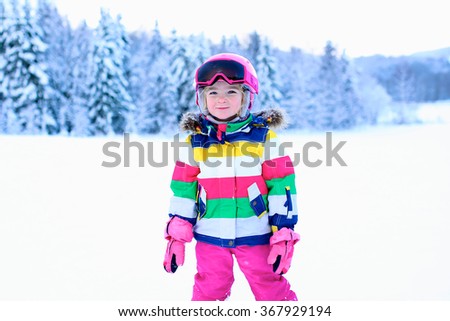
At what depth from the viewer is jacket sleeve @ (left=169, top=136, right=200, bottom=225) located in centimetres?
244

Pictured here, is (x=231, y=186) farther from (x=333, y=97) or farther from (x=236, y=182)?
(x=333, y=97)

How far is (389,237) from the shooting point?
167 inches

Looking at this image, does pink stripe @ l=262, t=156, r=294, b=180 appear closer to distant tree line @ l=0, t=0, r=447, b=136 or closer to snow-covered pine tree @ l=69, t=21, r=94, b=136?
distant tree line @ l=0, t=0, r=447, b=136

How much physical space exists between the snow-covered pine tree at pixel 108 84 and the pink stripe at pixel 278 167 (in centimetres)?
2642

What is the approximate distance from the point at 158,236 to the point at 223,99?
2.48 meters

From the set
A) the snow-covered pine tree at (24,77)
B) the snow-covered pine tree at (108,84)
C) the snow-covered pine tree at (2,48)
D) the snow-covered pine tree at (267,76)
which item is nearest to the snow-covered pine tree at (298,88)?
the snow-covered pine tree at (267,76)

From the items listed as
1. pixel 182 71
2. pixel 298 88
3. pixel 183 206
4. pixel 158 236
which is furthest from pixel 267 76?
pixel 183 206

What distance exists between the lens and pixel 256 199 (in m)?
2.34

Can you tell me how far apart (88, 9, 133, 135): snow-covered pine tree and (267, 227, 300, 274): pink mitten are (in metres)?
26.6

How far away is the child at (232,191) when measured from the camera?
2342mm

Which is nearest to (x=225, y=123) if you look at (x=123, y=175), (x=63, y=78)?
(x=123, y=175)

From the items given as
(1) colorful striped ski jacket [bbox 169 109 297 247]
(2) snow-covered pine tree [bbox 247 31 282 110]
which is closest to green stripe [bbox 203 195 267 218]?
(1) colorful striped ski jacket [bbox 169 109 297 247]

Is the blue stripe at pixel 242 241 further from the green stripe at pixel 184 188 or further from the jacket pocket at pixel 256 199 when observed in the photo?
the green stripe at pixel 184 188

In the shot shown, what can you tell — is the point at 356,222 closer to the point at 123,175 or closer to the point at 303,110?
the point at 123,175
